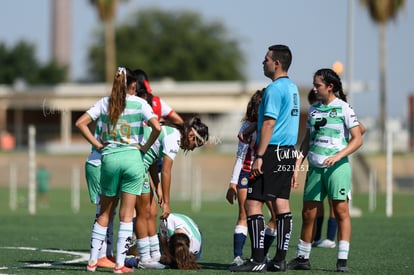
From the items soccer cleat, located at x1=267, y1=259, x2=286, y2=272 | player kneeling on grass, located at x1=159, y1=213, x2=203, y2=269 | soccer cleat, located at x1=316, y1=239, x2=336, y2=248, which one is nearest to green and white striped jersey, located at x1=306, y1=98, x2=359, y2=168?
soccer cleat, located at x1=267, y1=259, x2=286, y2=272

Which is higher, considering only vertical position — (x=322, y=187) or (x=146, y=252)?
(x=322, y=187)

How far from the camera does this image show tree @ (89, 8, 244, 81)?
104 metres

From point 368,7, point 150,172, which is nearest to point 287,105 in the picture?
point 150,172

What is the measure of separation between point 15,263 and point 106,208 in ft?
5.48

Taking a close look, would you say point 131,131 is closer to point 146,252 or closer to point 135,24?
point 146,252

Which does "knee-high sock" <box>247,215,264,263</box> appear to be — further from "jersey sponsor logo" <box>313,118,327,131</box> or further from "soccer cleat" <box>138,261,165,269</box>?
"jersey sponsor logo" <box>313,118,327,131</box>

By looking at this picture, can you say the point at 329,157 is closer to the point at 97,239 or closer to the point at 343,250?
the point at 343,250

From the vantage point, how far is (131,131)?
33.4 ft

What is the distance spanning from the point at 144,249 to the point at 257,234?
54.7 inches

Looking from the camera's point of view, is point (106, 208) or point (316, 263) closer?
point (106, 208)

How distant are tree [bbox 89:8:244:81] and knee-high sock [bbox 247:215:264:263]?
92.7 m

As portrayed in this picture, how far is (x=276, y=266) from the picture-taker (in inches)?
420

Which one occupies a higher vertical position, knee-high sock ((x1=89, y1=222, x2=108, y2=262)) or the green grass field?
knee-high sock ((x1=89, y1=222, x2=108, y2=262))

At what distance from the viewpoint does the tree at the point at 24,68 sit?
96375mm
